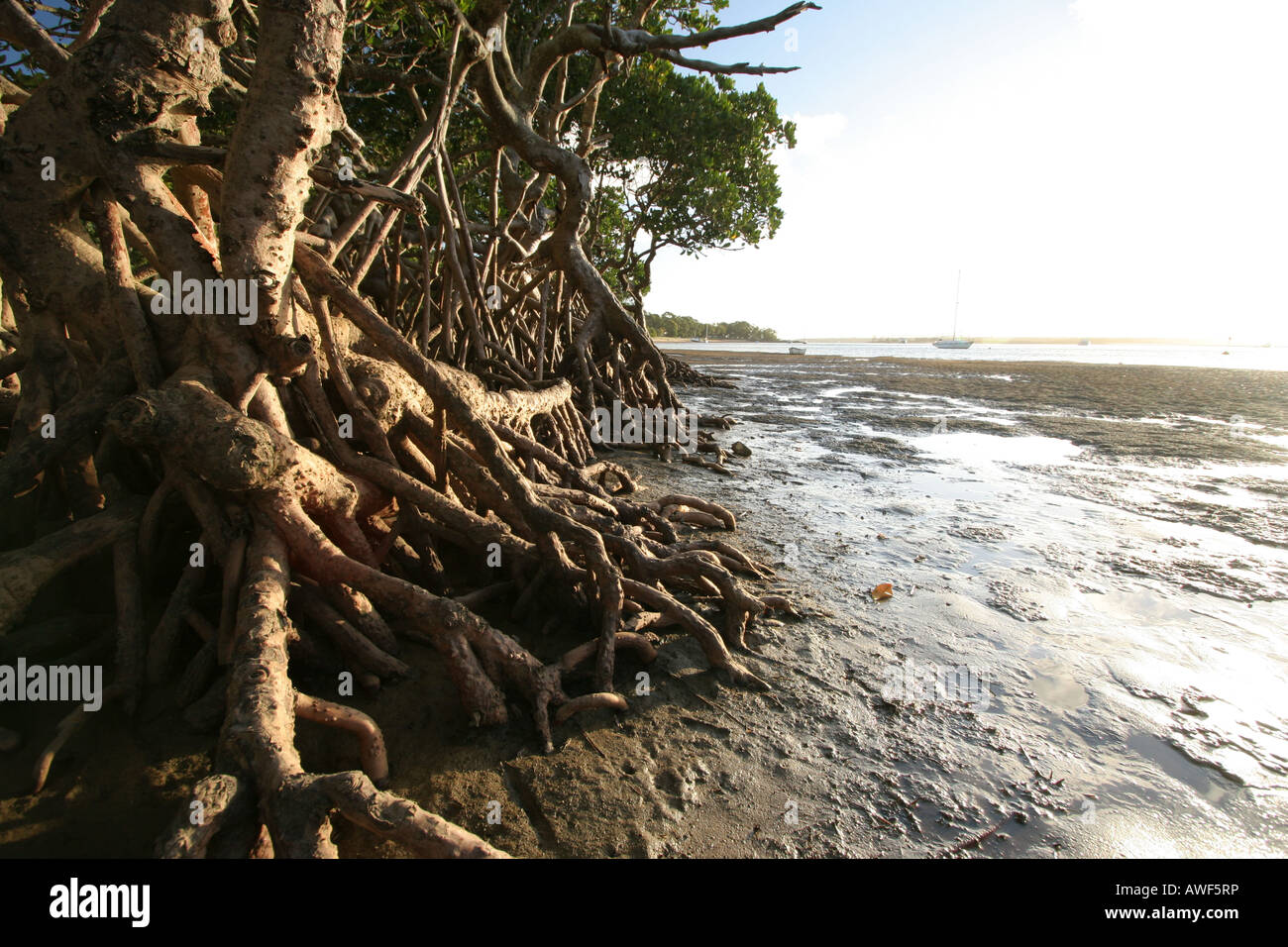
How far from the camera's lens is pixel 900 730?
9.78 feet

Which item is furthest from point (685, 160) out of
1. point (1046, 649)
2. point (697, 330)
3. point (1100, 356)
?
point (697, 330)

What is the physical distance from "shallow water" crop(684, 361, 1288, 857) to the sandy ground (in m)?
0.02

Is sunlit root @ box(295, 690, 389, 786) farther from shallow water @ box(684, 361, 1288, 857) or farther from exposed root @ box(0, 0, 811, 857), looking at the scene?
shallow water @ box(684, 361, 1288, 857)

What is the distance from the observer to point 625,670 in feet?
10.8

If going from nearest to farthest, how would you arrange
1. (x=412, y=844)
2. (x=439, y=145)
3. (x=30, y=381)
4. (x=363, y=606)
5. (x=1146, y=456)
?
(x=412, y=844), (x=363, y=606), (x=30, y=381), (x=439, y=145), (x=1146, y=456)

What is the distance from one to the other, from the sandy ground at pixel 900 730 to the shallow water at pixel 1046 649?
0.05 ft

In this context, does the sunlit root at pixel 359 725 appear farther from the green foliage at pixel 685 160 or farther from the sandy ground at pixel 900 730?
the green foliage at pixel 685 160

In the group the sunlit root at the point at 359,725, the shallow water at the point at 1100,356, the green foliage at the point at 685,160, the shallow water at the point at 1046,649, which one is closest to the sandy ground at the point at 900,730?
the shallow water at the point at 1046,649

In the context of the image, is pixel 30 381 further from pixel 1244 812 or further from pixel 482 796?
pixel 1244 812

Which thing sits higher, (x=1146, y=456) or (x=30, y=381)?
(x=30, y=381)

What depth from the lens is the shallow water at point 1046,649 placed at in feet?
8.25

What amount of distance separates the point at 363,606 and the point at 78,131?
2.64 m

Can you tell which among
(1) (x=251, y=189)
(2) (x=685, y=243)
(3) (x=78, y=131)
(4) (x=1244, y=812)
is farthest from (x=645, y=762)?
(2) (x=685, y=243)

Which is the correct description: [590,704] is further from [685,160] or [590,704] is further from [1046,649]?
[685,160]
